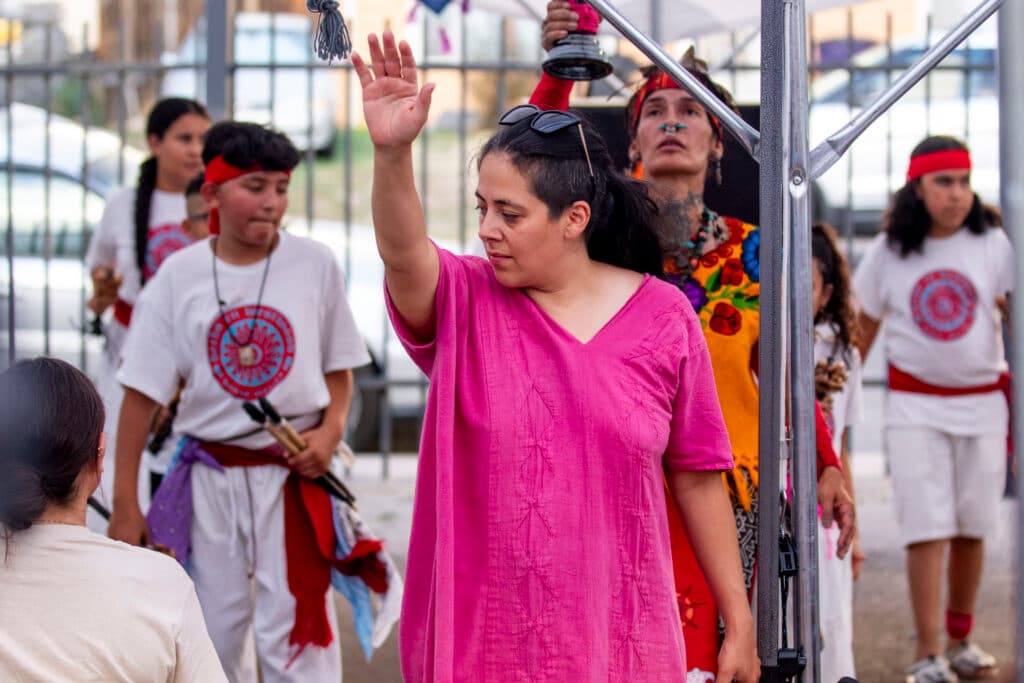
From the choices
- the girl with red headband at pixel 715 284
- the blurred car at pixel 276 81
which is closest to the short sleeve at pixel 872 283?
the girl with red headband at pixel 715 284

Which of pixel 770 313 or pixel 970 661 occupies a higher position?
pixel 770 313

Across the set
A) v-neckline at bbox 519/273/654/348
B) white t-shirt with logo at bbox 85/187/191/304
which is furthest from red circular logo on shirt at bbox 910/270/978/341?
v-neckline at bbox 519/273/654/348

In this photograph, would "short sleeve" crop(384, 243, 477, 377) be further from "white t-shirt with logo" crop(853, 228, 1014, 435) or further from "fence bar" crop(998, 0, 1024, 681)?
"white t-shirt with logo" crop(853, 228, 1014, 435)

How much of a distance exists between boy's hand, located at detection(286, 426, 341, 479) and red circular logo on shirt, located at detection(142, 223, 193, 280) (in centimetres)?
154

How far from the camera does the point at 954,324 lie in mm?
5406

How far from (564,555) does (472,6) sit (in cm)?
391

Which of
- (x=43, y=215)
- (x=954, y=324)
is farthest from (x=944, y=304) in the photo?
(x=43, y=215)

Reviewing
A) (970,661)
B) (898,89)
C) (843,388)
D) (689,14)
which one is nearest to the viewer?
(898,89)

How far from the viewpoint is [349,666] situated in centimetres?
535

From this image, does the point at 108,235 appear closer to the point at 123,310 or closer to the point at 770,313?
the point at 123,310

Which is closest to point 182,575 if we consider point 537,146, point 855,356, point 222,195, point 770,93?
point 537,146

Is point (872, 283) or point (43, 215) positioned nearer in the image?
point (872, 283)

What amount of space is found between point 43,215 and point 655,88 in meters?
4.96

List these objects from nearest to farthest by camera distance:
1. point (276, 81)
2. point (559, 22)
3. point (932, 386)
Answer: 1. point (559, 22)
2. point (932, 386)
3. point (276, 81)
